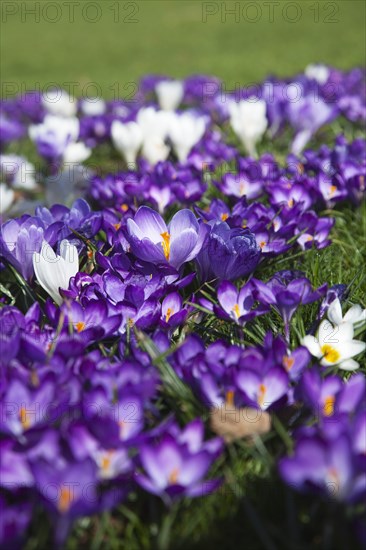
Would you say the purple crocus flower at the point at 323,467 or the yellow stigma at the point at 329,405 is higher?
the purple crocus flower at the point at 323,467

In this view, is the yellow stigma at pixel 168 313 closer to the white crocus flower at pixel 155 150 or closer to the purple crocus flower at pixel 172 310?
the purple crocus flower at pixel 172 310

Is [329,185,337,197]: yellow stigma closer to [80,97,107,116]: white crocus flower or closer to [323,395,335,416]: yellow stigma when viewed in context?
[323,395,335,416]: yellow stigma


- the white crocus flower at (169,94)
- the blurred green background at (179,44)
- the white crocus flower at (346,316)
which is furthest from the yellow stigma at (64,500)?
the blurred green background at (179,44)

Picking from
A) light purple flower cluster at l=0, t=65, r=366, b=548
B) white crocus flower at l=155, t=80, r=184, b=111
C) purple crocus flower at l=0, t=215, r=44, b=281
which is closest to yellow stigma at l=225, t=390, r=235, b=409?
light purple flower cluster at l=0, t=65, r=366, b=548

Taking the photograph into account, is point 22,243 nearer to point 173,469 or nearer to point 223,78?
point 173,469

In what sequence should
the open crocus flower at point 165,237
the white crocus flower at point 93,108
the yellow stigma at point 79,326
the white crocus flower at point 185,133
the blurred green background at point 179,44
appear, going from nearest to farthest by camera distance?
the yellow stigma at point 79,326
the open crocus flower at point 165,237
the white crocus flower at point 185,133
the white crocus flower at point 93,108
the blurred green background at point 179,44

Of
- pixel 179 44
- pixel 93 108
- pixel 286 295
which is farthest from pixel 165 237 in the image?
pixel 179 44
